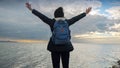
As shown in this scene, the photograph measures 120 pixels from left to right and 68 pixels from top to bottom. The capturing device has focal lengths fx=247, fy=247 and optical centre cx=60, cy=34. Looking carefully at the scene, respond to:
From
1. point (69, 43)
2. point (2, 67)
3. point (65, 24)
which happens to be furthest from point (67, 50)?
point (2, 67)

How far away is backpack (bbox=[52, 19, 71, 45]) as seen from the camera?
6.07m

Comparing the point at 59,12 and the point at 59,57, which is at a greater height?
the point at 59,12

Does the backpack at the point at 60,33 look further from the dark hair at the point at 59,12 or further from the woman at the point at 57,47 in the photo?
the dark hair at the point at 59,12

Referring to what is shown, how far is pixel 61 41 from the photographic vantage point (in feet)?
19.9

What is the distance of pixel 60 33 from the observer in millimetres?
6117

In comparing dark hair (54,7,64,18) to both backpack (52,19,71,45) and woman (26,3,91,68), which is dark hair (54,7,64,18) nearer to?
woman (26,3,91,68)

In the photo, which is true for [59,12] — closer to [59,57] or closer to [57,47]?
[57,47]

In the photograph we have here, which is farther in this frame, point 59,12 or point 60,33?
point 59,12

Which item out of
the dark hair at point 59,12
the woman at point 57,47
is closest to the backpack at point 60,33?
the woman at point 57,47

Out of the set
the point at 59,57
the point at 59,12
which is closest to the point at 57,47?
the point at 59,57

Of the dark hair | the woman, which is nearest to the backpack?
Result: the woman

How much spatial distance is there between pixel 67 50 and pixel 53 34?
1.73 ft

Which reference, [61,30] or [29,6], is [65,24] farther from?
[29,6]

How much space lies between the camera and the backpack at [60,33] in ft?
19.9
